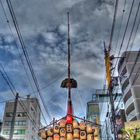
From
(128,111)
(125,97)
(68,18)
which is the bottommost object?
(68,18)

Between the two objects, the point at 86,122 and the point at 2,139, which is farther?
the point at 2,139

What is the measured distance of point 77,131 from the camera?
5652 millimetres

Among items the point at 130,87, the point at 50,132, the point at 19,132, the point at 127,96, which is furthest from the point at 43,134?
the point at 19,132

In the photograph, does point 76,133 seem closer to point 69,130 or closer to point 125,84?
point 69,130

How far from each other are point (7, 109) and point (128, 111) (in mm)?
47648

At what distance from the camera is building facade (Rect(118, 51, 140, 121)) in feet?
124

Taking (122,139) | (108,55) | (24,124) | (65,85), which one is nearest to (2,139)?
(122,139)

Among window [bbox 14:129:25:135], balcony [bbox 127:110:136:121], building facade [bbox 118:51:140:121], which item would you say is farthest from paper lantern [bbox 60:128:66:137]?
window [bbox 14:129:25:135]

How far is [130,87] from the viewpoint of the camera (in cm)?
4025

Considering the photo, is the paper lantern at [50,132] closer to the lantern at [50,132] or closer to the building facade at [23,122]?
the lantern at [50,132]

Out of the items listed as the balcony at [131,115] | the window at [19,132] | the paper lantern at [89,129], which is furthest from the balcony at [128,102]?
the window at [19,132]

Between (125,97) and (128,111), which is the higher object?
(125,97)

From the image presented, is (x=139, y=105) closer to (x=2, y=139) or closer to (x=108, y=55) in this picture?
(x=108, y=55)

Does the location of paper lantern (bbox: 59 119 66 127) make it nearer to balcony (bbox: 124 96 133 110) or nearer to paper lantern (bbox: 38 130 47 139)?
paper lantern (bbox: 38 130 47 139)
